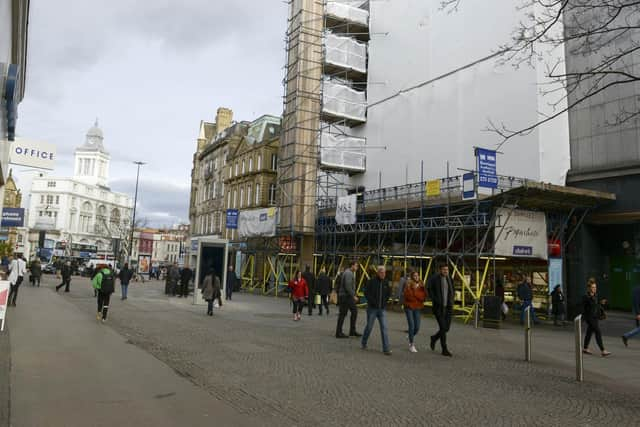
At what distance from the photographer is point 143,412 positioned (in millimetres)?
5855

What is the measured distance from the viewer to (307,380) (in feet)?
25.8

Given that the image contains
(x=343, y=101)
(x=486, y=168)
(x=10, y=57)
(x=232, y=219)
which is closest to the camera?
(x=10, y=57)

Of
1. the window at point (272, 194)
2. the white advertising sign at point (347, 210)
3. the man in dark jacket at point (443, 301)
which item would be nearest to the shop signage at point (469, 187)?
the white advertising sign at point (347, 210)

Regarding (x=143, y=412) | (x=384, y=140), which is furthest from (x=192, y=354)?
(x=384, y=140)

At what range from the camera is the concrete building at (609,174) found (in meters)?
19.2

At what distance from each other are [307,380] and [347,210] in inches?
741

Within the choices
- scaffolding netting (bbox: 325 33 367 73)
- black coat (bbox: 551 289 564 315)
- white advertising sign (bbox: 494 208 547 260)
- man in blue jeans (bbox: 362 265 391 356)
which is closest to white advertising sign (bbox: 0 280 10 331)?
man in blue jeans (bbox: 362 265 391 356)

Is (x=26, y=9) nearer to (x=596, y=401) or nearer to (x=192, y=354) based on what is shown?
(x=192, y=354)

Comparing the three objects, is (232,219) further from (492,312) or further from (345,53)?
(492,312)

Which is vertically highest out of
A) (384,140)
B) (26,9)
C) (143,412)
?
(384,140)

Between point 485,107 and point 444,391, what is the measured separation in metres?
20.2

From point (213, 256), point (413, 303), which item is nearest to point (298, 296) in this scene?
point (413, 303)

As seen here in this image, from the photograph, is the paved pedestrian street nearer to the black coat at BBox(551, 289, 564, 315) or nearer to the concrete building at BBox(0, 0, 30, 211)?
the black coat at BBox(551, 289, 564, 315)

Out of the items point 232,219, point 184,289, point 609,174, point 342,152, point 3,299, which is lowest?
point 184,289
